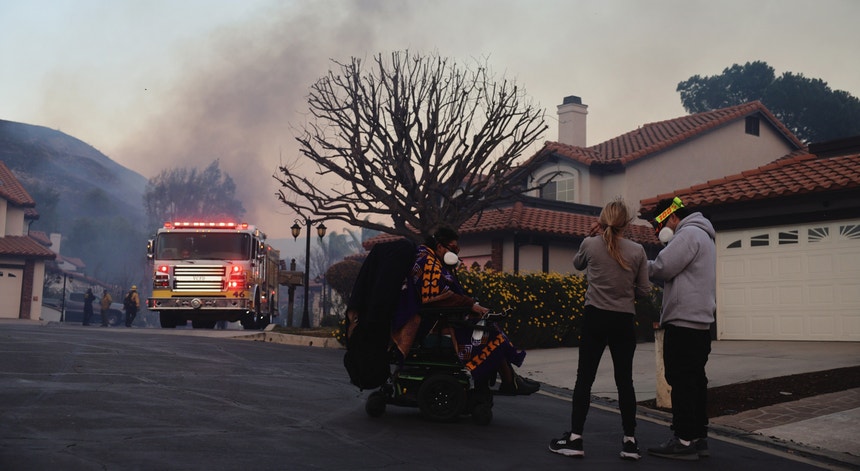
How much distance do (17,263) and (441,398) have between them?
46.6 metres

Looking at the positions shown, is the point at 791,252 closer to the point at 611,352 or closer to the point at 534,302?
the point at 534,302

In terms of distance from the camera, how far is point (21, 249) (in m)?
49.0

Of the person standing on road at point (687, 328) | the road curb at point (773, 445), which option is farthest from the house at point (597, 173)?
the person standing on road at point (687, 328)

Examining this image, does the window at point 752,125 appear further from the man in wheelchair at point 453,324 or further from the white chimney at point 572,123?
the man in wheelchair at point 453,324

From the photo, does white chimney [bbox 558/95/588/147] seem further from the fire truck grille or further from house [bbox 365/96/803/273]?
the fire truck grille

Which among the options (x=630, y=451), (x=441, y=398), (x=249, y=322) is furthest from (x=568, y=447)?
(x=249, y=322)

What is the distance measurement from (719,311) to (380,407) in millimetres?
13455

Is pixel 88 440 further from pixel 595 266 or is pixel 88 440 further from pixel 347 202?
pixel 347 202

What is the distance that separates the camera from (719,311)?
20.5 meters

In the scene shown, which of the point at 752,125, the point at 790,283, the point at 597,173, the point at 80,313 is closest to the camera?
the point at 790,283

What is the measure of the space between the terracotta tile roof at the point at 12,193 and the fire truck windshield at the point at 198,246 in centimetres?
2788

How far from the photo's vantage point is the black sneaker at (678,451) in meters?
7.37

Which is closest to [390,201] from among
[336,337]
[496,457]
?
[336,337]

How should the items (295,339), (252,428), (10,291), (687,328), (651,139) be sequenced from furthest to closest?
(10,291) → (651,139) → (295,339) → (252,428) → (687,328)
